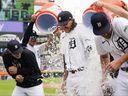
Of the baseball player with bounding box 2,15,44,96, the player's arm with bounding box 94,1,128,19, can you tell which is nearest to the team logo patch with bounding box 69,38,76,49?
the baseball player with bounding box 2,15,44,96

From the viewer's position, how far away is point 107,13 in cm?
618

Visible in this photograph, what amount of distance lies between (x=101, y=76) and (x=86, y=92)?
416 mm

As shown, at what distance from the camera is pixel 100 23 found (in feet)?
19.1

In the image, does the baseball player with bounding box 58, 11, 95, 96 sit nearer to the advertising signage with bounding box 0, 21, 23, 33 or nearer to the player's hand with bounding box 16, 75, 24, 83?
the player's hand with bounding box 16, 75, 24, 83

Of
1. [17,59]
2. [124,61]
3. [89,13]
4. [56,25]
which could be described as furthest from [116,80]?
[17,59]

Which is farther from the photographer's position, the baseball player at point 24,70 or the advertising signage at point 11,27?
the advertising signage at point 11,27

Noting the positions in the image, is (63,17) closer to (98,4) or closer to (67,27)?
(67,27)

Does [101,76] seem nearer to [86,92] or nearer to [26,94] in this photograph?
[86,92]

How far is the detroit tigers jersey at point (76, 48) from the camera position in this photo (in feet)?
25.1

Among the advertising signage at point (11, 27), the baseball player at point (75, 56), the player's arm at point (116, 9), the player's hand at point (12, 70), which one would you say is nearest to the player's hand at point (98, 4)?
the player's arm at point (116, 9)

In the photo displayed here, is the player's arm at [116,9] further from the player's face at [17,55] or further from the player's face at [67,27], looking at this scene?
the player's face at [17,55]

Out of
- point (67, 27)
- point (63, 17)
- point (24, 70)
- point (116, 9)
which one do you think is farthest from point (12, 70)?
point (116, 9)

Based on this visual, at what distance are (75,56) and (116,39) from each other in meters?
1.79

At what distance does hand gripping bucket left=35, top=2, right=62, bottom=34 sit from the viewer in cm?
689
